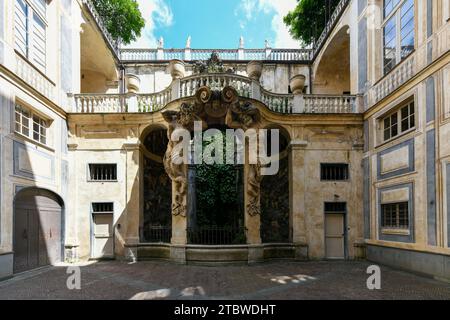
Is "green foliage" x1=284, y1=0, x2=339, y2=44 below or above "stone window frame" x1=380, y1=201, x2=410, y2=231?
above

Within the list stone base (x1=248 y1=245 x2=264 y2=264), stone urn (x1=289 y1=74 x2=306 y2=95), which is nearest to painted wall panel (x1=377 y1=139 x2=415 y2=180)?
stone urn (x1=289 y1=74 x2=306 y2=95)

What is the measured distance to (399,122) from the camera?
11.1 meters

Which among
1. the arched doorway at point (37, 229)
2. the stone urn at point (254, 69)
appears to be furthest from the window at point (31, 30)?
the stone urn at point (254, 69)

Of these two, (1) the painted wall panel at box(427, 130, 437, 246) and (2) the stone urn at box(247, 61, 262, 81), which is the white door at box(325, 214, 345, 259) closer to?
(1) the painted wall panel at box(427, 130, 437, 246)

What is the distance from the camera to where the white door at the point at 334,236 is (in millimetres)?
13054

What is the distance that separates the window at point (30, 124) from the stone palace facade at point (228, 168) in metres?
0.05

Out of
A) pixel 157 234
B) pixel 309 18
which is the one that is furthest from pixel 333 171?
pixel 309 18

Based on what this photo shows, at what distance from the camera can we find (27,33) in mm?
10914

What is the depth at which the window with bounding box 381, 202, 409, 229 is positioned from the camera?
34.2ft

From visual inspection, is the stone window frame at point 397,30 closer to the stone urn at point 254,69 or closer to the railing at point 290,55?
the stone urn at point 254,69

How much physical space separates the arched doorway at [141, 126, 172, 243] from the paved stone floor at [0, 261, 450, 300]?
2590 millimetres

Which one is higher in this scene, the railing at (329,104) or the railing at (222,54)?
the railing at (222,54)

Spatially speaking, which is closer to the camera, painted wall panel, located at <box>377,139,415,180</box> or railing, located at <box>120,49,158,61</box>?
painted wall panel, located at <box>377,139,415,180</box>
